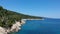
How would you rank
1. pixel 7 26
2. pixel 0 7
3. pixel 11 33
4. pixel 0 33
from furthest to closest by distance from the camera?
pixel 0 7, pixel 7 26, pixel 11 33, pixel 0 33

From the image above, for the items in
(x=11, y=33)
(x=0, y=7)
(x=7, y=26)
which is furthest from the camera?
(x=0, y=7)

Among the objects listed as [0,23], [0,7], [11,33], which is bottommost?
[11,33]

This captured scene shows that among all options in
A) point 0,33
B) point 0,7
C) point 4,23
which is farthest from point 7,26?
point 0,7

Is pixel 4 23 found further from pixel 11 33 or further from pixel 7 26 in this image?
pixel 11 33

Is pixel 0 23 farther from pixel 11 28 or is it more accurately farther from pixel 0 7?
pixel 0 7

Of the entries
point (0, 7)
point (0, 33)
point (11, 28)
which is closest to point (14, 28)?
point (11, 28)

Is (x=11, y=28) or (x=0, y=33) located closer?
(x=0, y=33)

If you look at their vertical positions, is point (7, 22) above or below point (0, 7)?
below

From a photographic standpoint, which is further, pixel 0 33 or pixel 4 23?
pixel 4 23

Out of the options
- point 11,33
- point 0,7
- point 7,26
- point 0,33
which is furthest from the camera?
point 0,7
